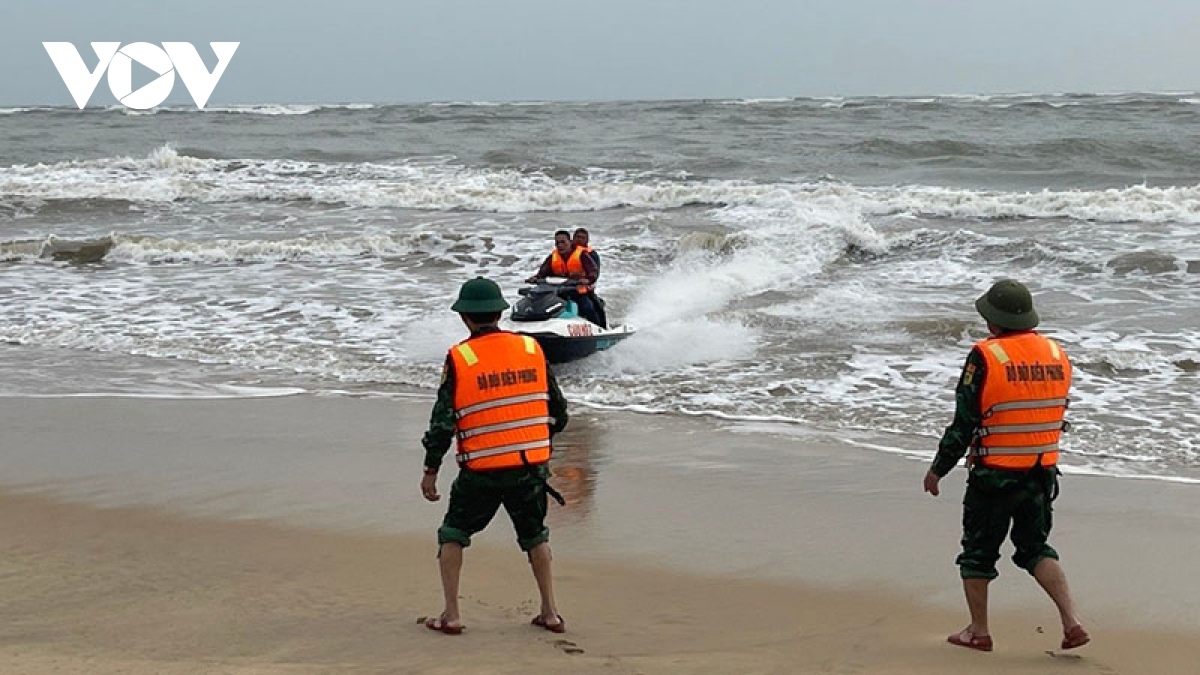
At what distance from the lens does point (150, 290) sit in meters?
16.2

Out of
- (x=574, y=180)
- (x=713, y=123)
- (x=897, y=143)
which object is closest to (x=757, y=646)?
(x=574, y=180)

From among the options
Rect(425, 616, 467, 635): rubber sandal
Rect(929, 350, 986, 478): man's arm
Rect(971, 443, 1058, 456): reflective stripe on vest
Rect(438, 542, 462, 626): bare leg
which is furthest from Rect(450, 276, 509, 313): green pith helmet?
Rect(971, 443, 1058, 456): reflective stripe on vest

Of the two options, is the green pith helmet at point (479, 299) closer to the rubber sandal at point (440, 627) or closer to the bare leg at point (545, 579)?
the bare leg at point (545, 579)

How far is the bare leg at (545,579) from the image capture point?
17.1 ft

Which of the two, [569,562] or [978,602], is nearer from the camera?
[978,602]

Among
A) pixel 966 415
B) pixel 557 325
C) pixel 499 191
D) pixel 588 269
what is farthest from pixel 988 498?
pixel 499 191

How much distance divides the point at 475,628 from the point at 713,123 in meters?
34.5

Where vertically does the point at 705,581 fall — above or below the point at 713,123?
below

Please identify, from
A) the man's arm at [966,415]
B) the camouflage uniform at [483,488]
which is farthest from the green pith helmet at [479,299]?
the man's arm at [966,415]

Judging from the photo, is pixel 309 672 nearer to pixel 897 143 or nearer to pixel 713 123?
pixel 897 143

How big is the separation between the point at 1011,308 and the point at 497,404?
2.04 m

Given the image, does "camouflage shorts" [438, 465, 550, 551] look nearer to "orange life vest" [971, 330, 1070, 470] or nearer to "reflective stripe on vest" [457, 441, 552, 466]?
"reflective stripe on vest" [457, 441, 552, 466]

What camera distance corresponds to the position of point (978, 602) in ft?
16.8

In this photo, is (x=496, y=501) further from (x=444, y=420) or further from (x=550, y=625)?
(x=550, y=625)
